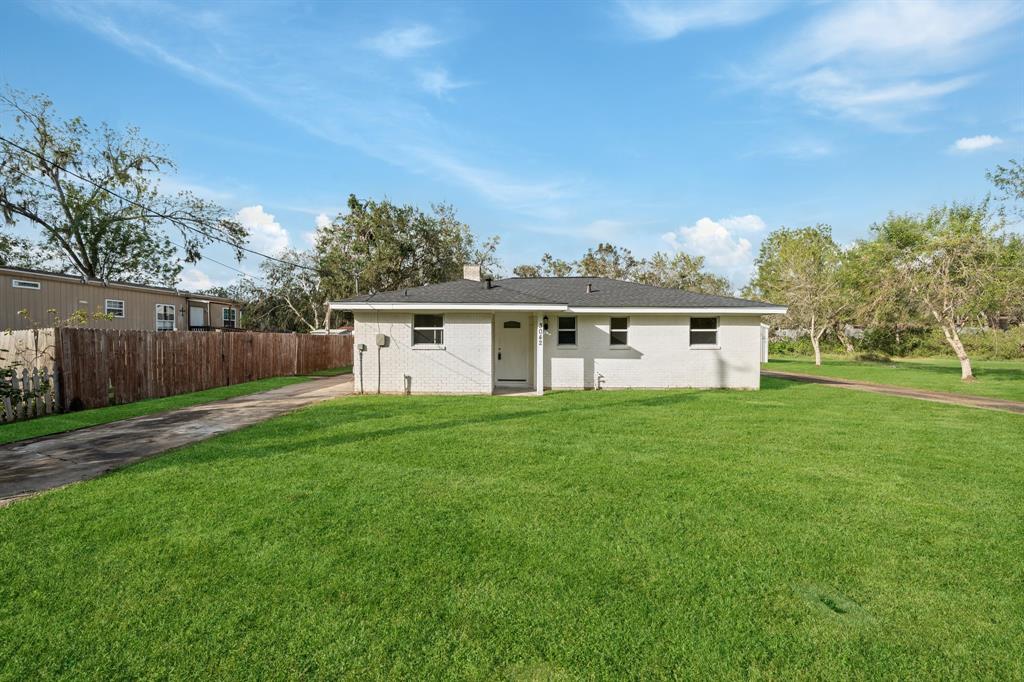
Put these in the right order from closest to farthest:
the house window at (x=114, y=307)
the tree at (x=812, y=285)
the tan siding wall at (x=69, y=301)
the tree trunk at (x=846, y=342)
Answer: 1. the tan siding wall at (x=69, y=301)
2. the house window at (x=114, y=307)
3. the tree at (x=812, y=285)
4. the tree trunk at (x=846, y=342)

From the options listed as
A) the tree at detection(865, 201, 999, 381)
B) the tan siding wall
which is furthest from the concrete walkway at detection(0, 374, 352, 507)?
the tree at detection(865, 201, 999, 381)

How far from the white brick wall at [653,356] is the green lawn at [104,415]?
10.2 meters

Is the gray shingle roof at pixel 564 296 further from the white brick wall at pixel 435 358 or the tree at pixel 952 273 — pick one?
the tree at pixel 952 273

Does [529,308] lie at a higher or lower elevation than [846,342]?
higher

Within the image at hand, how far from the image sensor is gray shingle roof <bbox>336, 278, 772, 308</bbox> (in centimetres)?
1450

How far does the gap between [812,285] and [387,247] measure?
30.2 metres

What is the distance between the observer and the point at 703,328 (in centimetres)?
1616

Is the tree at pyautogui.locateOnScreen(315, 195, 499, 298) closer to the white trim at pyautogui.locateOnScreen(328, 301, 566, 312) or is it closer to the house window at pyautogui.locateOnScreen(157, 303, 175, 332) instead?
the house window at pyautogui.locateOnScreen(157, 303, 175, 332)

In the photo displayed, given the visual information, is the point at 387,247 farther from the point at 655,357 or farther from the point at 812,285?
the point at 812,285

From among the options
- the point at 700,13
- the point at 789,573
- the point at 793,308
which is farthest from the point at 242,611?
the point at 793,308

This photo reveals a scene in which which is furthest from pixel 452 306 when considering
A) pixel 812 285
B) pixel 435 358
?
pixel 812 285

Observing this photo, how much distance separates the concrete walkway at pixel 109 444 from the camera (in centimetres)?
596

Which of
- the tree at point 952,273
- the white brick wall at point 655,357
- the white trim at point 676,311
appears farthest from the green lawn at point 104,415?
the tree at point 952,273

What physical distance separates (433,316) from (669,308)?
754 cm
